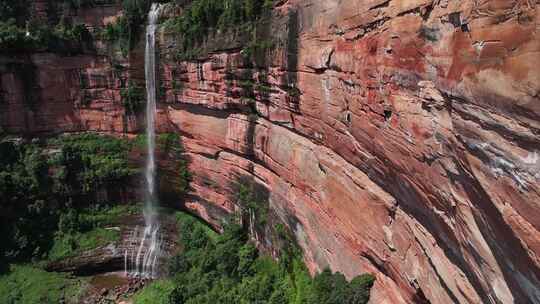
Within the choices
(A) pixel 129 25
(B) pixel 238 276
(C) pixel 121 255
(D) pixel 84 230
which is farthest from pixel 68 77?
(B) pixel 238 276

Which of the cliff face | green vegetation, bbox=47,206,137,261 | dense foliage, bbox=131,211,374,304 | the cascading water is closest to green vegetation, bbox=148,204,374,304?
dense foliage, bbox=131,211,374,304

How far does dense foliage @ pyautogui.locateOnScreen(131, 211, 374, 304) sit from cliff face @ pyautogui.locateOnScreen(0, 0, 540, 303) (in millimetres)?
660

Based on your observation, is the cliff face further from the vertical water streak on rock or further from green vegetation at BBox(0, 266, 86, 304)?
green vegetation at BBox(0, 266, 86, 304)

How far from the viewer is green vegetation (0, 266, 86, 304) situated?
1536 cm

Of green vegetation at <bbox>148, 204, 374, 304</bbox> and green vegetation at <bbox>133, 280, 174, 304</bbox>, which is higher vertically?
green vegetation at <bbox>148, 204, 374, 304</bbox>

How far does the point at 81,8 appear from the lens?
18938 millimetres

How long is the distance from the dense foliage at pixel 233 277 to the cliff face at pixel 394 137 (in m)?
0.66

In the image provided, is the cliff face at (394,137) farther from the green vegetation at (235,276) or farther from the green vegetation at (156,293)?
the green vegetation at (156,293)

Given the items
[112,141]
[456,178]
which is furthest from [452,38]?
[112,141]

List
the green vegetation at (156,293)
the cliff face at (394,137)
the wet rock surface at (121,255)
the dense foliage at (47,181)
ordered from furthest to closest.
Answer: the dense foliage at (47,181) < the wet rock surface at (121,255) < the green vegetation at (156,293) < the cliff face at (394,137)

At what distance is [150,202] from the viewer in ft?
62.7

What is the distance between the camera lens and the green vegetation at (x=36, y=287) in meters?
15.4

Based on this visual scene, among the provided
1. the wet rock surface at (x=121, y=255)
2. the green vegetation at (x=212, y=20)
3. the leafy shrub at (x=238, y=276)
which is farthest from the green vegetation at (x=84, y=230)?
the green vegetation at (x=212, y=20)

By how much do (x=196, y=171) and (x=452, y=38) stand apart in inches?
533
